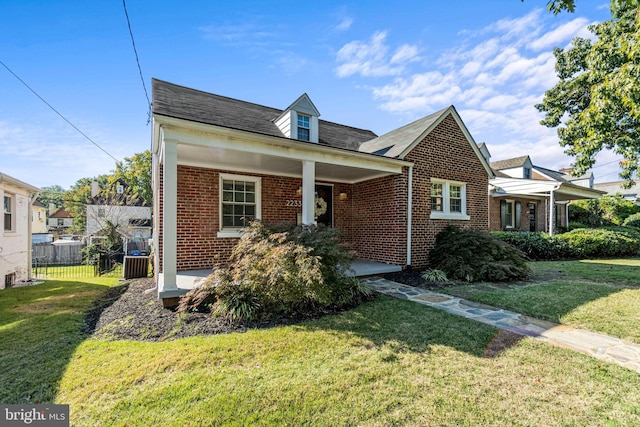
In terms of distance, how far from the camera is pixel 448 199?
31.6 ft

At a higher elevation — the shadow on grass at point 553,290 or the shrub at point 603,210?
the shrub at point 603,210

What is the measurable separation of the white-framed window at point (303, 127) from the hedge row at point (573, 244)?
30.6 ft

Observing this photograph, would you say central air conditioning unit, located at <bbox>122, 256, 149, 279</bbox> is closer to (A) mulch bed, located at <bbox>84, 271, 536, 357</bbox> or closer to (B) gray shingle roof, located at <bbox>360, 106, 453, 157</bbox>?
(A) mulch bed, located at <bbox>84, 271, 536, 357</bbox>

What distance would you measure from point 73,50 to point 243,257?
7596 millimetres

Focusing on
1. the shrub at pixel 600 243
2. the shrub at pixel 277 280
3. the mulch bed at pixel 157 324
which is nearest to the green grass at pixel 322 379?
the mulch bed at pixel 157 324

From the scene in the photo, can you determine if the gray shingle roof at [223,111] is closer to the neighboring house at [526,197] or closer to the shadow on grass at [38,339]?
the shadow on grass at [38,339]

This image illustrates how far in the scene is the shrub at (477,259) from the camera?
295 inches

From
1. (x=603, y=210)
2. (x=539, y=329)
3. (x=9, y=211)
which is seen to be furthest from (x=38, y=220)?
(x=603, y=210)

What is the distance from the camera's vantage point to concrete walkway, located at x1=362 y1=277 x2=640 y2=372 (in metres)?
3.46

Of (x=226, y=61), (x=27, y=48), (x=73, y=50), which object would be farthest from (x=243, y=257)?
(x=27, y=48)

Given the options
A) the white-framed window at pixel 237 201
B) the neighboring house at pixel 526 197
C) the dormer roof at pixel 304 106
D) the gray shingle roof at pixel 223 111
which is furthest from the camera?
the neighboring house at pixel 526 197

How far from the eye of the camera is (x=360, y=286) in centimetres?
599

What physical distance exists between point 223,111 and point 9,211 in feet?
27.2

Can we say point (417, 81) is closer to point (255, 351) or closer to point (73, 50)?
point (255, 351)
